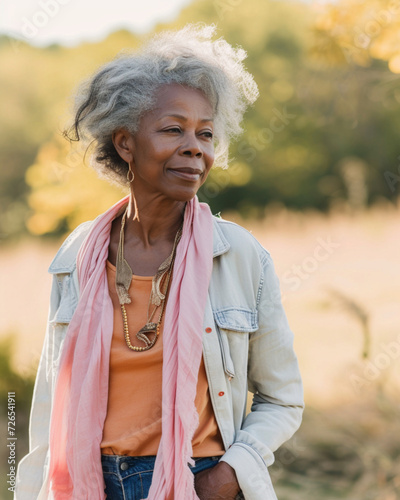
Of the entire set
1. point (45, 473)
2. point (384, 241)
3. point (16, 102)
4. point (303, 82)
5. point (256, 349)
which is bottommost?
point (45, 473)

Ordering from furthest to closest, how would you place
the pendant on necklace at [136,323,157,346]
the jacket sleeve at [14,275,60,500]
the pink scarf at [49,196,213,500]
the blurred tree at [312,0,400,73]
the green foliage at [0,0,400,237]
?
the green foliage at [0,0,400,237] → the blurred tree at [312,0,400,73] → the jacket sleeve at [14,275,60,500] → the pendant on necklace at [136,323,157,346] → the pink scarf at [49,196,213,500]

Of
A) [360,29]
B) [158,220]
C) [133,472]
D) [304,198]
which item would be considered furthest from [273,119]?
[133,472]

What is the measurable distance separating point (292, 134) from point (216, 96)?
6.28 metres

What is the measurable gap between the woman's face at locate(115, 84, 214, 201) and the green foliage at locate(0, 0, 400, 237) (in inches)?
136

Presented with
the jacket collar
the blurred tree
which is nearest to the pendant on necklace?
the jacket collar

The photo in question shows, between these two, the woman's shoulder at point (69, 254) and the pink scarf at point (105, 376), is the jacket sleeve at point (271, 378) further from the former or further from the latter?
the woman's shoulder at point (69, 254)

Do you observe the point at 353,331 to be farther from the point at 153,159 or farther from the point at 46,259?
the point at 153,159

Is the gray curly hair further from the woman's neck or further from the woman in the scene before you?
the woman's neck

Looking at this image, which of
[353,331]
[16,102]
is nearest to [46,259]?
[16,102]

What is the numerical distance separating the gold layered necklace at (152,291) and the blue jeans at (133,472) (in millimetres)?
318

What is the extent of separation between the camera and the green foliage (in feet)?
21.5

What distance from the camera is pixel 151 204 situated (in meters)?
2.03

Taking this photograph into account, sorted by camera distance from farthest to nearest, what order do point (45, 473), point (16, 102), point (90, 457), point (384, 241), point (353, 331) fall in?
point (16, 102)
point (384, 241)
point (353, 331)
point (45, 473)
point (90, 457)

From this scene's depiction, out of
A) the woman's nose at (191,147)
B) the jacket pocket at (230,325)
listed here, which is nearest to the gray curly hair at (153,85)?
the woman's nose at (191,147)
